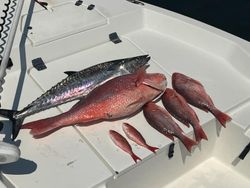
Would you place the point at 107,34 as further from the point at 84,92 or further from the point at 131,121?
the point at 131,121

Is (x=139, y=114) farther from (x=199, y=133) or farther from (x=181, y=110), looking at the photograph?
(x=199, y=133)

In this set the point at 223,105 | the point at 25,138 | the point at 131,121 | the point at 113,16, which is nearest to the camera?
the point at 25,138

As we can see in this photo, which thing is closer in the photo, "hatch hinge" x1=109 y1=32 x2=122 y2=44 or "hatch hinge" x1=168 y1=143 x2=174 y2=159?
"hatch hinge" x1=168 y1=143 x2=174 y2=159

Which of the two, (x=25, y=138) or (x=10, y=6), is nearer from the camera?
(x=25, y=138)

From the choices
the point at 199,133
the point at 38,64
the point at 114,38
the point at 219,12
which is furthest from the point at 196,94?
the point at 219,12

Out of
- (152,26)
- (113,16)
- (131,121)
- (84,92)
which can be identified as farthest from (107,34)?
(131,121)

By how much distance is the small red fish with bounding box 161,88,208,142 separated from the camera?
3.04m

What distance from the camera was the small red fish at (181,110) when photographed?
9.98 feet

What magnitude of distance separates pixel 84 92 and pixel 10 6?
127 cm

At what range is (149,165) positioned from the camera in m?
2.92

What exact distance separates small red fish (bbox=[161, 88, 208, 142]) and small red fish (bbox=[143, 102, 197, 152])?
0.06 m

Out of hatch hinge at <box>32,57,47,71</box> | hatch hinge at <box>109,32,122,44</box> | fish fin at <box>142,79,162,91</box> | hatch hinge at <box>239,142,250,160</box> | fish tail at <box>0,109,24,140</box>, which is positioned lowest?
hatch hinge at <box>239,142,250,160</box>

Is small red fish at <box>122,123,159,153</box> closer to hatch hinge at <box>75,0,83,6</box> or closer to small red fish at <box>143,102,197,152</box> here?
small red fish at <box>143,102,197,152</box>

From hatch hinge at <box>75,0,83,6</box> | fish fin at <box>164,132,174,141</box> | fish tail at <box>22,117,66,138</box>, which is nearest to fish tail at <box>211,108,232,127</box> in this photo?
fish fin at <box>164,132,174,141</box>
